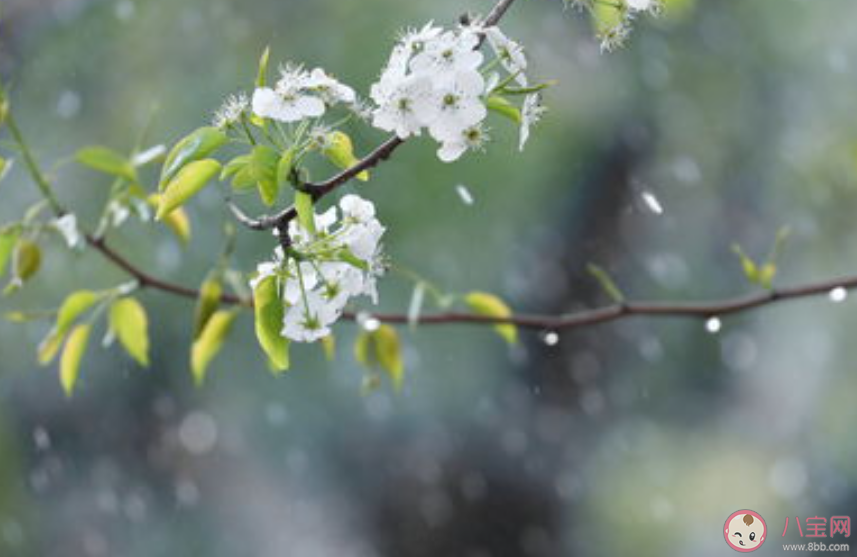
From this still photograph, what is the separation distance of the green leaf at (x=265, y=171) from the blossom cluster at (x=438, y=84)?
1.7 inches

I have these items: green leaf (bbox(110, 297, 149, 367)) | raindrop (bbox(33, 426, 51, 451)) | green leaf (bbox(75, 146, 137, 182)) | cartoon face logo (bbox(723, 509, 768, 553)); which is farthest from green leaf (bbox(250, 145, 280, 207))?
raindrop (bbox(33, 426, 51, 451))

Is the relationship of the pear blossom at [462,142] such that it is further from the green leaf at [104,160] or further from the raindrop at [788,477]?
the raindrop at [788,477]

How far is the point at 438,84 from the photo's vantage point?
0.44 metres

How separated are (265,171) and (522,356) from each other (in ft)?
7.66

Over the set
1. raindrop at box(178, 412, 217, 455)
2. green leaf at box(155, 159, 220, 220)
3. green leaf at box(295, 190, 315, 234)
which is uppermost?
raindrop at box(178, 412, 217, 455)

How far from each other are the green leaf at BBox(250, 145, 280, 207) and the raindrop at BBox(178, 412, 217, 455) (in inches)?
98.4

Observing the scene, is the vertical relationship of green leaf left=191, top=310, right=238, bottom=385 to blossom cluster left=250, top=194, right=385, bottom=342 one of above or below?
above

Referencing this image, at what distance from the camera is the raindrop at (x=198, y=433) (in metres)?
2.96

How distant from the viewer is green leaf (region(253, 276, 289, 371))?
0.48 metres

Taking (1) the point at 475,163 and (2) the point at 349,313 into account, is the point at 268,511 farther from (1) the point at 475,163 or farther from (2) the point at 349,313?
(2) the point at 349,313

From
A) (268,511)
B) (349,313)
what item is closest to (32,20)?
(268,511)

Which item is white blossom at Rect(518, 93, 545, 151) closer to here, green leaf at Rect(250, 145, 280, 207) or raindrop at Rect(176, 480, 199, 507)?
green leaf at Rect(250, 145, 280, 207)

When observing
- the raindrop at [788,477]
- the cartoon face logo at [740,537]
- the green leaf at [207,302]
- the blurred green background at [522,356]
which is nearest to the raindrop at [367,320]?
the green leaf at [207,302]

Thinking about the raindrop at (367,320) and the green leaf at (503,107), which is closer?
the green leaf at (503,107)
